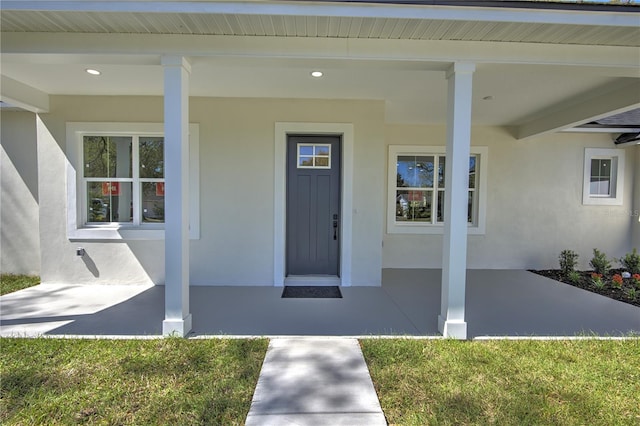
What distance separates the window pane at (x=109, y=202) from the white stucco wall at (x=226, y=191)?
0.38 metres

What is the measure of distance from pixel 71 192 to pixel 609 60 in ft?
23.8

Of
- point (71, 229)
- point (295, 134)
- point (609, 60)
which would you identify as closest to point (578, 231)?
point (609, 60)

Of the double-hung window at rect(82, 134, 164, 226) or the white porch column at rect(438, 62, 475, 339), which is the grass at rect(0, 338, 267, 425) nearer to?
the white porch column at rect(438, 62, 475, 339)

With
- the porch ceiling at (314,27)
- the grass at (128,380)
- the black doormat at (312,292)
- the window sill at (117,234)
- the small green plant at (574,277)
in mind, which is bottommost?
the grass at (128,380)

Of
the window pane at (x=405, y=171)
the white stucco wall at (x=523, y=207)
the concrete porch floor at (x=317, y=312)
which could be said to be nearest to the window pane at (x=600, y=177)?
the white stucco wall at (x=523, y=207)

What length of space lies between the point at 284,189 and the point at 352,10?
116 inches

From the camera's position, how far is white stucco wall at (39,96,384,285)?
5336 millimetres

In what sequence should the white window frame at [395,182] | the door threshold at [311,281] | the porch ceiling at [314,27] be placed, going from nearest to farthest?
the porch ceiling at [314,27]
the door threshold at [311,281]
the white window frame at [395,182]

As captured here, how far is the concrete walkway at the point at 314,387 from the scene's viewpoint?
2227mm

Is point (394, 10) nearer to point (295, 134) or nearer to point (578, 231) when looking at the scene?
point (295, 134)

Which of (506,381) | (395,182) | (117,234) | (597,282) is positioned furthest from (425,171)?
(117,234)

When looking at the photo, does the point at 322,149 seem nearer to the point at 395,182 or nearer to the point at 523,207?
the point at 395,182

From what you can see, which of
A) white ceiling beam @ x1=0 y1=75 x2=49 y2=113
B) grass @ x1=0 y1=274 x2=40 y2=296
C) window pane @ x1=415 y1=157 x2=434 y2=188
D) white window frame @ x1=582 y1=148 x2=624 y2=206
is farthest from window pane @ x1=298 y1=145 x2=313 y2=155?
white window frame @ x1=582 y1=148 x2=624 y2=206

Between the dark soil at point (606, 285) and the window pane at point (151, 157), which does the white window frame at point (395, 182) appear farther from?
the window pane at point (151, 157)
